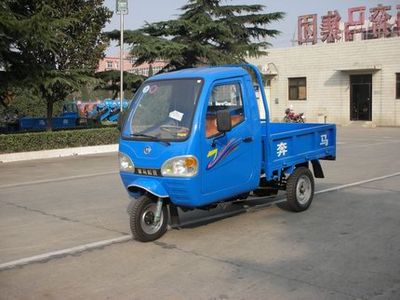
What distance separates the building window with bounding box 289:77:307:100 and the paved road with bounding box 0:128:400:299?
1089 inches

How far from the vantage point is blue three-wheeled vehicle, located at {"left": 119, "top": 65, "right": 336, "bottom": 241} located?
656 cm

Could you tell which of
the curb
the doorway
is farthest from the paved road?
the doorway

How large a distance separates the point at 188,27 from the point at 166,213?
57.7 ft

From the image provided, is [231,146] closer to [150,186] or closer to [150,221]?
[150,186]

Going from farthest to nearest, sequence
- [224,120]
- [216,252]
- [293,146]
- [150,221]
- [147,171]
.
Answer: [293,146] < [150,221] < [147,171] < [224,120] < [216,252]

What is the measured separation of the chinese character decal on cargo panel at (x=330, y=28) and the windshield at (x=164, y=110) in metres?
30.0

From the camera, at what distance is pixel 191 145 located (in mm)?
6469

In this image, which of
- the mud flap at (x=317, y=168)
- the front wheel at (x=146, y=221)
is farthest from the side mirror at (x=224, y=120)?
the mud flap at (x=317, y=168)

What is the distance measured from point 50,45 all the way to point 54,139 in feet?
10.2

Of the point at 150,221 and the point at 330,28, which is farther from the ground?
the point at 330,28

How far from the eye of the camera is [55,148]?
18109 mm

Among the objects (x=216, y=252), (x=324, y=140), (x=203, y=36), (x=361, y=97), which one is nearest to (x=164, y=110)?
(x=216, y=252)

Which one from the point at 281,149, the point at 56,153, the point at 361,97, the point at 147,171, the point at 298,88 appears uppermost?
the point at 298,88

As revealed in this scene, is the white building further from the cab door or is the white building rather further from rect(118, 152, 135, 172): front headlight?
rect(118, 152, 135, 172): front headlight
